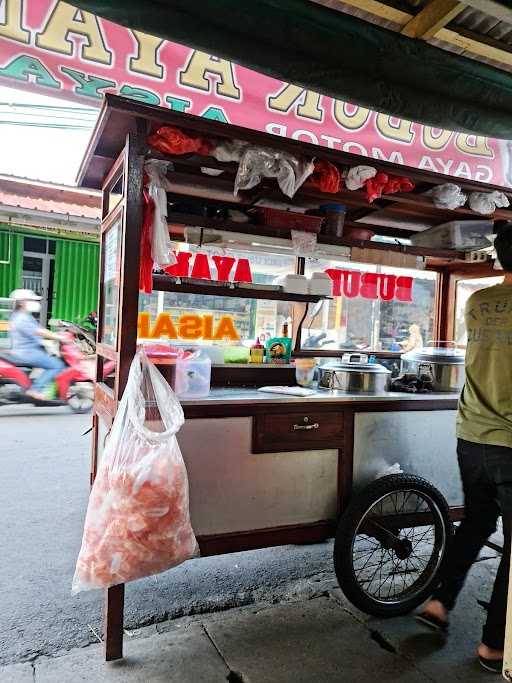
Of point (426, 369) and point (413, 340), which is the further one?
point (413, 340)

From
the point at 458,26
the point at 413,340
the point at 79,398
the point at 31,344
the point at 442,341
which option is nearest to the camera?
the point at 458,26

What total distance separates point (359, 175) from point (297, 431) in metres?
1.34

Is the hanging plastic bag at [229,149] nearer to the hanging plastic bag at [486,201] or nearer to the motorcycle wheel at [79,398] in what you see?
the hanging plastic bag at [486,201]

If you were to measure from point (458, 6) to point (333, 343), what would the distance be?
232cm

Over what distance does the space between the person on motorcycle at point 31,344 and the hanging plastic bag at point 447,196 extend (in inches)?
229

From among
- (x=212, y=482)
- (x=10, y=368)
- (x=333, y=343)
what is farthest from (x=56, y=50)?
(x=10, y=368)

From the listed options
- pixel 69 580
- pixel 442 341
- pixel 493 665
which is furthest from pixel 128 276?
pixel 442 341

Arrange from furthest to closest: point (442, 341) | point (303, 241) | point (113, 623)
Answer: point (442, 341) → point (303, 241) → point (113, 623)

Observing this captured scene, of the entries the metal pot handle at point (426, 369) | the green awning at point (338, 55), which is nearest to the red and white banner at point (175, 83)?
the green awning at point (338, 55)

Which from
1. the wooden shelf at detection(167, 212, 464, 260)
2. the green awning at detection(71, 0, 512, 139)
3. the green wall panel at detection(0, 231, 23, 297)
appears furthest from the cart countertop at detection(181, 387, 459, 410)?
the green wall panel at detection(0, 231, 23, 297)

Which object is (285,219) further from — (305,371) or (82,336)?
(82,336)

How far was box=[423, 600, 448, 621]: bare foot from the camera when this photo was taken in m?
2.32

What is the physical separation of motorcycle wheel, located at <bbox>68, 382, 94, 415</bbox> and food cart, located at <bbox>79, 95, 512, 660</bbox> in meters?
4.60

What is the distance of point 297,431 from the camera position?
2.47 metres
